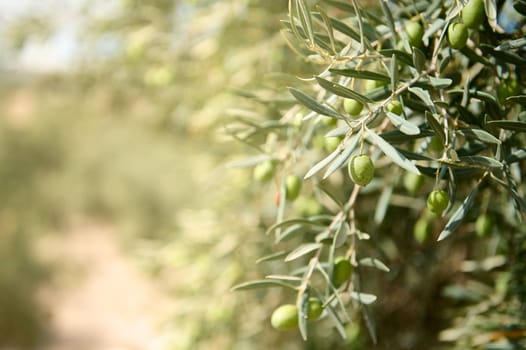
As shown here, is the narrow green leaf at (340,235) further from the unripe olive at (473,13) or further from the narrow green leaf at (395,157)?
the unripe olive at (473,13)

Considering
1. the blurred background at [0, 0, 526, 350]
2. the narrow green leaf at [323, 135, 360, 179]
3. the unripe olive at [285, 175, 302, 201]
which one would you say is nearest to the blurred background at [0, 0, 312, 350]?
the blurred background at [0, 0, 526, 350]

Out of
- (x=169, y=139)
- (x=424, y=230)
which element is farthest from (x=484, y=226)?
(x=169, y=139)

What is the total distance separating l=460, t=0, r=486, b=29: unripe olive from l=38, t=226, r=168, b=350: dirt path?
3171 mm

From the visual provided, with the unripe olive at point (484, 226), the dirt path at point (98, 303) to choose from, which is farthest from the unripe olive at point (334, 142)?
the dirt path at point (98, 303)

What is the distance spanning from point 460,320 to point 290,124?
535 millimetres

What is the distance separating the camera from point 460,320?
1.01m

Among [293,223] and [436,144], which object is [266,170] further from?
[436,144]

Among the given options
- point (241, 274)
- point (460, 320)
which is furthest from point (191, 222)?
point (460, 320)

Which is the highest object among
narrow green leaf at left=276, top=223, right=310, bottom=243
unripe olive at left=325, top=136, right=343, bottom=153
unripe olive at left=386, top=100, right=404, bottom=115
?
unripe olive at left=386, top=100, right=404, bottom=115

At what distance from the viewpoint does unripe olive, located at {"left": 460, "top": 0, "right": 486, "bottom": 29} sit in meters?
0.53

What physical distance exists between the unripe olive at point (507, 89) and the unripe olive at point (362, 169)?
205 millimetres

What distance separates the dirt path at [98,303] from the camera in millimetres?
4125

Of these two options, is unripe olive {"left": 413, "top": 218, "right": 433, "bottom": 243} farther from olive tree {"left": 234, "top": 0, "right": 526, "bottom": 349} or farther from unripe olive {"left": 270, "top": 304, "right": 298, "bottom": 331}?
unripe olive {"left": 270, "top": 304, "right": 298, "bottom": 331}

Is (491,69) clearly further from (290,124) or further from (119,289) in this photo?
(119,289)
